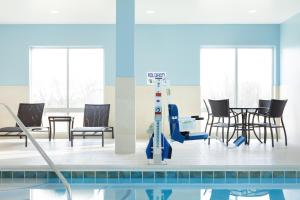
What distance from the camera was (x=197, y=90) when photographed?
29.3 ft

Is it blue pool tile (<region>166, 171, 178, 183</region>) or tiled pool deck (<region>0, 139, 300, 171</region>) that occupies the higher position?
tiled pool deck (<region>0, 139, 300, 171</region>)

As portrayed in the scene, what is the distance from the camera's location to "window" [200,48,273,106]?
29.9 ft

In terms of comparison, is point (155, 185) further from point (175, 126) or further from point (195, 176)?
point (175, 126)

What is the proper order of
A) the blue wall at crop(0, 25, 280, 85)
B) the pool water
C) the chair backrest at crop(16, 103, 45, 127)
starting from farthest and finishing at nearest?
the blue wall at crop(0, 25, 280, 85), the chair backrest at crop(16, 103, 45, 127), the pool water

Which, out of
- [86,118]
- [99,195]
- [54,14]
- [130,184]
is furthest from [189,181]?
[54,14]

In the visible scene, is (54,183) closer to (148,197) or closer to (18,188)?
(18,188)

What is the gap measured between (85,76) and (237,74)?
3.64 metres

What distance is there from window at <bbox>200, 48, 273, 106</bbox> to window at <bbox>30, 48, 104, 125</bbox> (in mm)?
2552

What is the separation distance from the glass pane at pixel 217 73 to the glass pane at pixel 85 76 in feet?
8.04

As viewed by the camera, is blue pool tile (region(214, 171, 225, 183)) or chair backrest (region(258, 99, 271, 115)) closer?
blue pool tile (region(214, 171, 225, 183))

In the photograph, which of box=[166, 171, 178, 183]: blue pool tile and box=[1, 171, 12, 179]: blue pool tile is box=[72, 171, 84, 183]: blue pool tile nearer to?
box=[1, 171, 12, 179]: blue pool tile

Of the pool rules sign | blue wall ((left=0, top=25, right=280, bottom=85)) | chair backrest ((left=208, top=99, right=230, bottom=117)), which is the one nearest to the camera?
the pool rules sign

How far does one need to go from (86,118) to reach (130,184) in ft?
10.8

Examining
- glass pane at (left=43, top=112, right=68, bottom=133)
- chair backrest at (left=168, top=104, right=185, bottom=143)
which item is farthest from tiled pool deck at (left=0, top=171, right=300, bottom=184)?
glass pane at (left=43, top=112, right=68, bottom=133)
